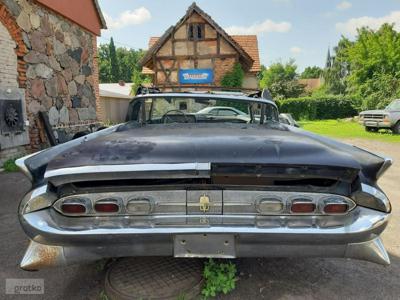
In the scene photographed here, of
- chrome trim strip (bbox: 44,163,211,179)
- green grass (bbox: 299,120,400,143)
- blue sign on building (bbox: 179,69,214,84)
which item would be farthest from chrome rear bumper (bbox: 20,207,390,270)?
blue sign on building (bbox: 179,69,214,84)

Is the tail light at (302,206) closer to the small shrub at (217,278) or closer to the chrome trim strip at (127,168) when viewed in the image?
the chrome trim strip at (127,168)

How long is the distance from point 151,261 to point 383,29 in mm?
32297

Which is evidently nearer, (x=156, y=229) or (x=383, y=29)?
(x=156, y=229)

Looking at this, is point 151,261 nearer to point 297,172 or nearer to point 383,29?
point 297,172

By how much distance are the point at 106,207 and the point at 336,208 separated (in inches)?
52.5

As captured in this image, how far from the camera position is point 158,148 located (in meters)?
1.82

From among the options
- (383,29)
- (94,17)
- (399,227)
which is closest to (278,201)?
(399,227)

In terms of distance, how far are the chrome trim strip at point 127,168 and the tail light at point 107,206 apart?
231 mm

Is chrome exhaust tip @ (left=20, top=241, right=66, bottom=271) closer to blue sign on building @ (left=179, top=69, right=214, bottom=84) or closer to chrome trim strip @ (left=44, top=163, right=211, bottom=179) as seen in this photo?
chrome trim strip @ (left=44, top=163, right=211, bottom=179)

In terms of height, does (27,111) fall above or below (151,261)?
above

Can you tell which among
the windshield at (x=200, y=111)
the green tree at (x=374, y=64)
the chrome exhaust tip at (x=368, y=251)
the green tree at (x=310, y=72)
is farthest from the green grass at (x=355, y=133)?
the green tree at (x=310, y=72)

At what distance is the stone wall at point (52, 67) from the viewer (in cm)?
658

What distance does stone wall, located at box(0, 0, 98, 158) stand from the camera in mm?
6579

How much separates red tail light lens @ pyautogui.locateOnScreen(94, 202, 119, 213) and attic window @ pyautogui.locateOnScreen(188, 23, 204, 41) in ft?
58.9
